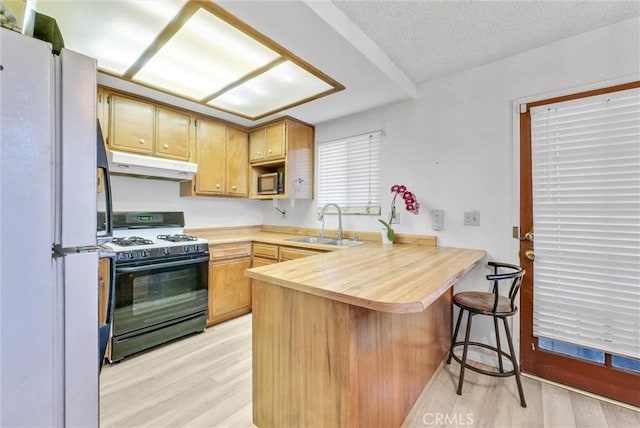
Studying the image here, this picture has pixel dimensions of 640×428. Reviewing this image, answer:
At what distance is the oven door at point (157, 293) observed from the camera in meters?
2.13

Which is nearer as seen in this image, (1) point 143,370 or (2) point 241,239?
(1) point 143,370

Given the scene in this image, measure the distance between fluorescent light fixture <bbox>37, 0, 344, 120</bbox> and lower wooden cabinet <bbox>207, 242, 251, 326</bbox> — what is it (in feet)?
5.11

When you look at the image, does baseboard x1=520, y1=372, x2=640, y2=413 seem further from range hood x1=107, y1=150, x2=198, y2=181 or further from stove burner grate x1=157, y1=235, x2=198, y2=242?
range hood x1=107, y1=150, x2=198, y2=181

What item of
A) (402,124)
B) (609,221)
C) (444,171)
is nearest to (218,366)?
(444,171)

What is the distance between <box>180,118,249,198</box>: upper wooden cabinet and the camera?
118 inches

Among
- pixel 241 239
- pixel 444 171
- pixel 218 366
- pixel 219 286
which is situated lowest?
pixel 218 366

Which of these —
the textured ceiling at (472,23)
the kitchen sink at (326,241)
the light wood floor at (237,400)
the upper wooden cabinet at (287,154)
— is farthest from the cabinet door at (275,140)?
the light wood floor at (237,400)

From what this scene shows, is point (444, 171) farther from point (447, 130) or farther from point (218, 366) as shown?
point (218, 366)

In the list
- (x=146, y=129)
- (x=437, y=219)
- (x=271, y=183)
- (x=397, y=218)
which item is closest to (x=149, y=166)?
(x=146, y=129)

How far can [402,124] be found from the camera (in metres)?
2.65

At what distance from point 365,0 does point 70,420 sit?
219cm

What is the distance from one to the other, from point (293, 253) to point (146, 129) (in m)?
1.86

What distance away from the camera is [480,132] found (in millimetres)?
2229
